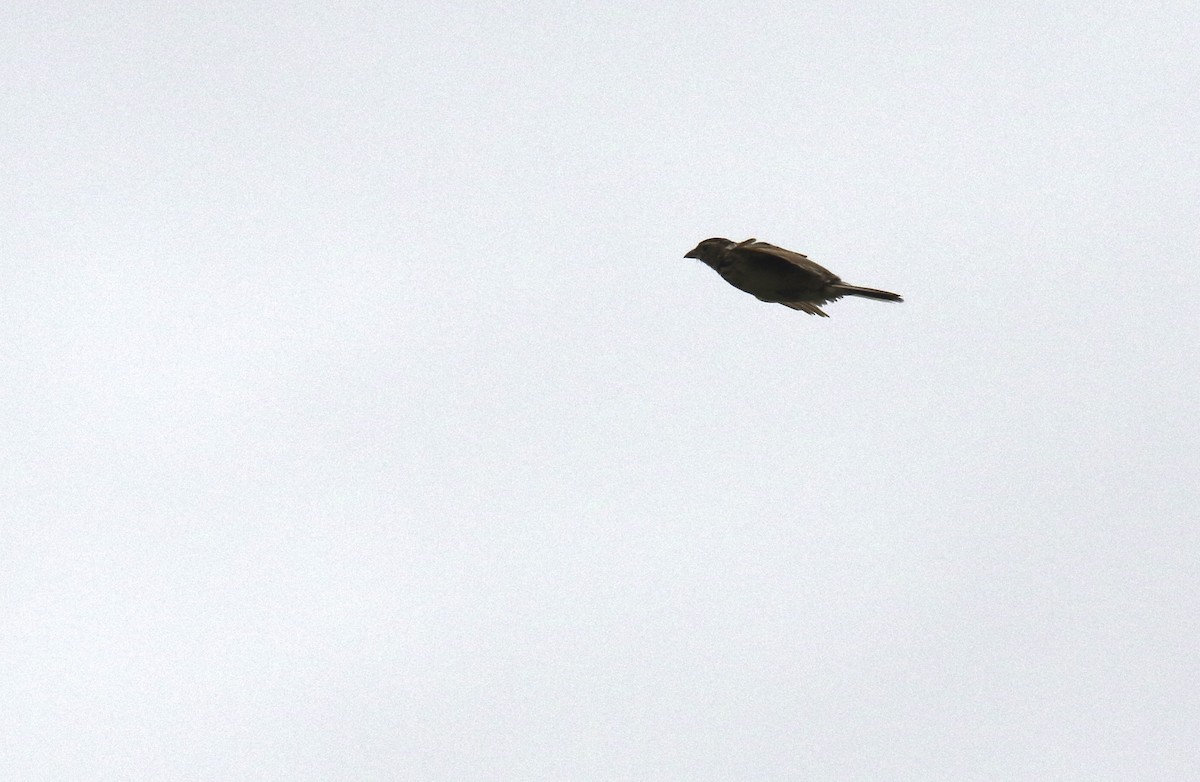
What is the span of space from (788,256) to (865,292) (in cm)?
168

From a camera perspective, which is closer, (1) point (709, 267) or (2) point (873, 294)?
(2) point (873, 294)

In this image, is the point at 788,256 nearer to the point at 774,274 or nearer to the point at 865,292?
the point at 774,274

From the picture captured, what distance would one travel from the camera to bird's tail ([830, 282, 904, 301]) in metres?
21.6

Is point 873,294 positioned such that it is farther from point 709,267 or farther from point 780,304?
point 709,267

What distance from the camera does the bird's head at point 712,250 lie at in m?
23.3

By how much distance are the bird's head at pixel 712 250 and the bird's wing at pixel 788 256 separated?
0.29 metres

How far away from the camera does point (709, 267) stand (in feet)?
77.8

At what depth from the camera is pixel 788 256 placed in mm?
22859

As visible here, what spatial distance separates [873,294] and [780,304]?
1.84m

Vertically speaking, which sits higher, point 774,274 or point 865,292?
point 774,274

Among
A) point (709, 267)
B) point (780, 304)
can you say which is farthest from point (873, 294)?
point (709, 267)

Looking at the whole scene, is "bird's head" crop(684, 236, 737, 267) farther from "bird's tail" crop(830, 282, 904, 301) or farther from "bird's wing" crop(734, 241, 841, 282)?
"bird's tail" crop(830, 282, 904, 301)

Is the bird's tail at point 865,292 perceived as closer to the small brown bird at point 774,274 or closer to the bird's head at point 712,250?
the small brown bird at point 774,274

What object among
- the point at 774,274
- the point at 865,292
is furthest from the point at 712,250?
the point at 865,292
